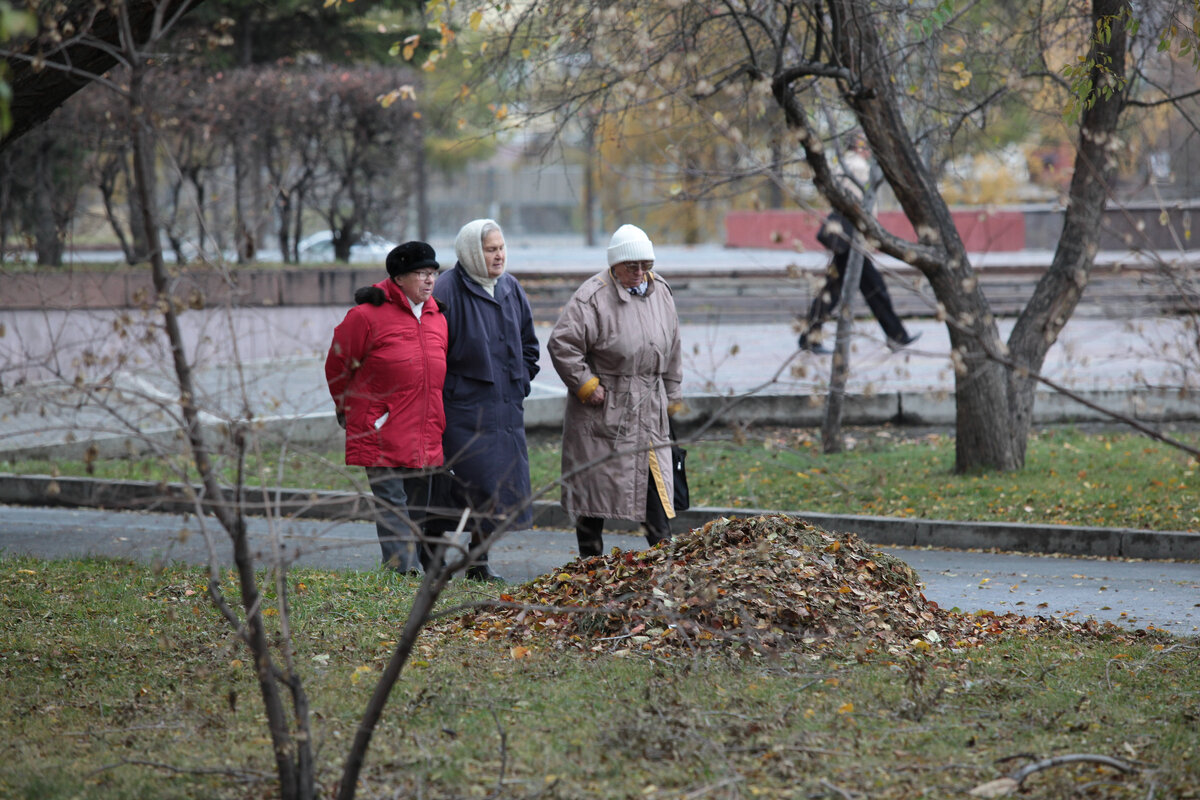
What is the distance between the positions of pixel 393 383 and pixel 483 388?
0.47m

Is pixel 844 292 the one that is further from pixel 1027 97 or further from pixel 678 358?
pixel 678 358


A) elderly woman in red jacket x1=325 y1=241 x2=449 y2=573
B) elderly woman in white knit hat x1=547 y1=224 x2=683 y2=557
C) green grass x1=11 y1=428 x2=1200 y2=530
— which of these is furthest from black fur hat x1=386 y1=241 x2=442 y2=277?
green grass x1=11 y1=428 x2=1200 y2=530

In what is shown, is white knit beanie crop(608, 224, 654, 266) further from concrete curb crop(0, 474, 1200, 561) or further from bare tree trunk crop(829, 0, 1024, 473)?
bare tree trunk crop(829, 0, 1024, 473)

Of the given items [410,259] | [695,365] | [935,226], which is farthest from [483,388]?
[695,365]

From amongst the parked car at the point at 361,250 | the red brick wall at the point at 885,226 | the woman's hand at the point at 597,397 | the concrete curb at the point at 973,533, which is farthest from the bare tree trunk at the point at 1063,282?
the red brick wall at the point at 885,226

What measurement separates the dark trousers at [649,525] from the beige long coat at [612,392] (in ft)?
0.22

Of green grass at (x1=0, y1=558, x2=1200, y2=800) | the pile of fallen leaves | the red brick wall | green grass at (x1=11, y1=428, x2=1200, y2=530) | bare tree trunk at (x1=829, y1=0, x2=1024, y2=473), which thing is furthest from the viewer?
the red brick wall

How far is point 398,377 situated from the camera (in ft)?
20.4

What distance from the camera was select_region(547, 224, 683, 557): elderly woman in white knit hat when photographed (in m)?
6.25

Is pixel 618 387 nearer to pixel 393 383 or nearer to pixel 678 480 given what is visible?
pixel 678 480

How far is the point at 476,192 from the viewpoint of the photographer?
2707 inches

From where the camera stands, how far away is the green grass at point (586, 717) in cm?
363

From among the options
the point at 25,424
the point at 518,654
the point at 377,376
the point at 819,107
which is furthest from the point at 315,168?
the point at 518,654

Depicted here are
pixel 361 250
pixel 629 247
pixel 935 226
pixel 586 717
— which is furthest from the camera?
pixel 361 250
